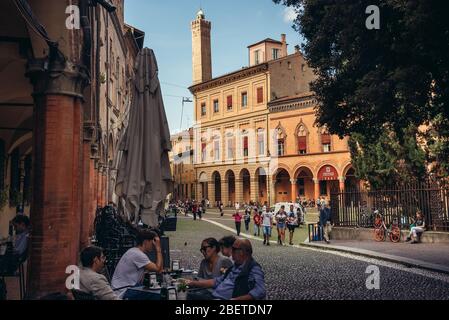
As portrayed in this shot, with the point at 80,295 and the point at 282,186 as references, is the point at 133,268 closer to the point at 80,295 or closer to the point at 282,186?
the point at 80,295

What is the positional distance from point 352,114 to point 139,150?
666cm

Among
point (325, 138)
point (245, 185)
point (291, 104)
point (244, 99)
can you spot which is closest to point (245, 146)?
point (245, 185)

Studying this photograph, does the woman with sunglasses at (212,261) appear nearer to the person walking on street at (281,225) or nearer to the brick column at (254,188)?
the person walking on street at (281,225)

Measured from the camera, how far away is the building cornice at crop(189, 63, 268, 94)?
4647 cm

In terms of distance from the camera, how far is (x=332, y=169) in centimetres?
4128

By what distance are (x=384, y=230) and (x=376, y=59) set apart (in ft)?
29.8

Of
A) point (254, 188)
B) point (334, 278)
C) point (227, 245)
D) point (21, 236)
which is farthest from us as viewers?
point (254, 188)

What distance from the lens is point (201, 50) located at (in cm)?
5600

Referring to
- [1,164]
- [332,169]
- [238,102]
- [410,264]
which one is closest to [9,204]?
[1,164]

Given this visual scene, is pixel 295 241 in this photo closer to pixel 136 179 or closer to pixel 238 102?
pixel 136 179

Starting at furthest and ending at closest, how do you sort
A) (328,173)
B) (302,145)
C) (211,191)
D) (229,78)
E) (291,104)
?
(211,191), (229,78), (291,104), (302,145), (328,173)

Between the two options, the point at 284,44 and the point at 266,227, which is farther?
the point at 284,44

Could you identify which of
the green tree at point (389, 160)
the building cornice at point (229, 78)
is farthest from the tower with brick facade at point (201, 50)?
the green tree at point (389, 160)

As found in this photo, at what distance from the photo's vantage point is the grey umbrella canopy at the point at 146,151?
7688 millimetres
